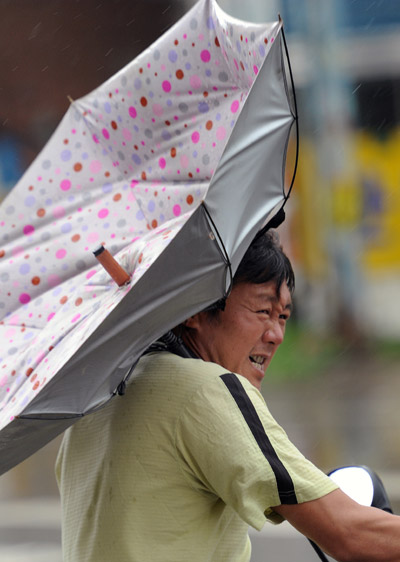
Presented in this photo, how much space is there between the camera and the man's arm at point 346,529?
1.72 metres

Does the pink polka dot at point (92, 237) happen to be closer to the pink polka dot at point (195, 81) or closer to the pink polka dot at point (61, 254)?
the pink polka dot at point (61, 254)

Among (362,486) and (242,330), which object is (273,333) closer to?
(242,330)

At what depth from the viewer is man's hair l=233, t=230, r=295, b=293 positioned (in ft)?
6.90

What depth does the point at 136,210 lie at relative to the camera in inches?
92.6

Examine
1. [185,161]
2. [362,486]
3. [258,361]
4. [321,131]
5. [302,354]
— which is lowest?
[302,354]

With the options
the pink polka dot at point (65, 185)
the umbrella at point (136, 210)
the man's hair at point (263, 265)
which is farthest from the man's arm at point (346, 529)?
the pink polka dot at point (65, 185)

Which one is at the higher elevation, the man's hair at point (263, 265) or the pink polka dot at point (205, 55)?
the pink polka dot at point (205, 55)

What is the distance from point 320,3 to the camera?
457 inches

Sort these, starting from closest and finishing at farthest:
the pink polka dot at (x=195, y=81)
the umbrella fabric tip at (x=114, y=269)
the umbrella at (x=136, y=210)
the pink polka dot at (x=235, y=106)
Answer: the umbrella at (x=136, y=210) → the umbrella fabric tip at (x=114, y=269) → the pink polka dot at (x=235, y=106) → the pink polka dot at (x=195, y=81)

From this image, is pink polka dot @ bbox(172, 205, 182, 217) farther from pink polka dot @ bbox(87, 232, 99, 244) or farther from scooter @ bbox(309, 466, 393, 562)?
scooter @ bbox(309, 466, 393, 562)

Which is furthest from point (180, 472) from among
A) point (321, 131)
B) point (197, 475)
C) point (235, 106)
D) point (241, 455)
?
point (321, 131)

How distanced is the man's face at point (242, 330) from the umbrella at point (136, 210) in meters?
0.23

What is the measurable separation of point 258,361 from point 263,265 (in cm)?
22

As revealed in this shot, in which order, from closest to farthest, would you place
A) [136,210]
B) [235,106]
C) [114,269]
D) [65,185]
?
[114,269] < [235,106] < [136,210] < [65,185]
